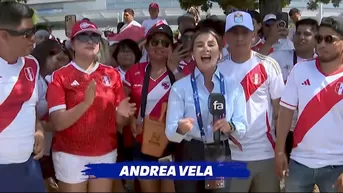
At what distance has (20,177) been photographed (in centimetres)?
369

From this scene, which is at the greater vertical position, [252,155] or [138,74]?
[138,74]

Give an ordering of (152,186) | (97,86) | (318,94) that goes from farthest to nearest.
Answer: (152,186) → (97,86) → (318,94)

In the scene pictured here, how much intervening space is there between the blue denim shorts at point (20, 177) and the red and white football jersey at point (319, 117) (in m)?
2.07

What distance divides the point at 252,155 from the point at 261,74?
69cm

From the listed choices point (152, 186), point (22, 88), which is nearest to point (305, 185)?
point (152, 186)

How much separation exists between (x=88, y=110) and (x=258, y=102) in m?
1.40

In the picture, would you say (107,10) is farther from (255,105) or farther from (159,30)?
(255,105)

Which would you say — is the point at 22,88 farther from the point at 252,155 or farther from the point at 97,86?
the point at 252,155

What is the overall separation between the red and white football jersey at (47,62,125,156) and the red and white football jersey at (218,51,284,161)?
1.01m

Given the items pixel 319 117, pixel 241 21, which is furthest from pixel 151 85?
pixel 319 117

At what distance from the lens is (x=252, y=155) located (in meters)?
4.00

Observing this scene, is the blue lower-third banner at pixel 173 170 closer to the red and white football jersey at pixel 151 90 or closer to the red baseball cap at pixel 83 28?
the red and white football jersey at pixel 151 90

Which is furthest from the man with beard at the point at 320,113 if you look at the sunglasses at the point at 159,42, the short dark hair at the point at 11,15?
the short dark hair at the point at 11,15

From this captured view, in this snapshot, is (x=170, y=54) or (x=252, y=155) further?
(x=170, y=54)
